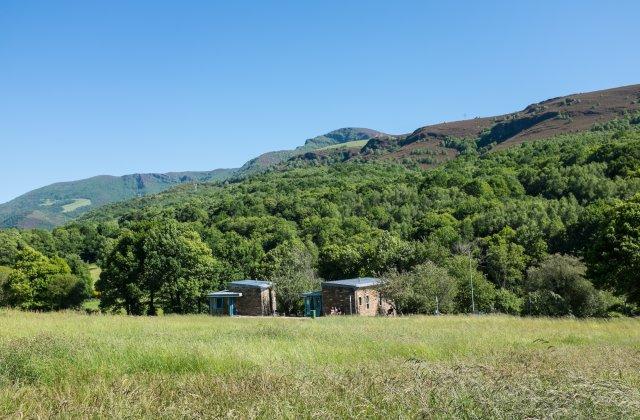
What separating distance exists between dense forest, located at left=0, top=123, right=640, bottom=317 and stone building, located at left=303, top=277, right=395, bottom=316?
289cm

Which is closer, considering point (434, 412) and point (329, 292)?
point (434, 412)

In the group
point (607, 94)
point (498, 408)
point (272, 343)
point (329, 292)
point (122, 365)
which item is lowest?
point (329, 292)

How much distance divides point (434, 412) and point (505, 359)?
16.0 ft

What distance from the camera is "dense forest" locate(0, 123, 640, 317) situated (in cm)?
3953

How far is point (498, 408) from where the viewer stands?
147 inches

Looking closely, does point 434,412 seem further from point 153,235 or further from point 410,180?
point 410,180

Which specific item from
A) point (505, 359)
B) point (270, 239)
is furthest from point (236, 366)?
point (270, 239)

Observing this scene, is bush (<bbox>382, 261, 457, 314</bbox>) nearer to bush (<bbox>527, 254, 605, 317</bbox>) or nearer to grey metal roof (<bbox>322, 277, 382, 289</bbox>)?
grey metal roof (<bbox>322, 277, 382, 289</bbox>)

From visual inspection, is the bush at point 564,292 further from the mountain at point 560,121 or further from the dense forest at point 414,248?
the mountain at point 560,121

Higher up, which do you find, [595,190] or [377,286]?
[595,190]

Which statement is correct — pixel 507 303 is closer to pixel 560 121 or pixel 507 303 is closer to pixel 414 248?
pixel 414 248

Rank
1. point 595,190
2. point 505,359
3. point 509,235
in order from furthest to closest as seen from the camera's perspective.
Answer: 1. point 595,190
2. point 509,235
3. point 505,359

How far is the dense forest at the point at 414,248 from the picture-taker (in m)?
39.5

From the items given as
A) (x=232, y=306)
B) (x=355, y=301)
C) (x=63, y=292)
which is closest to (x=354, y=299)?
(x=355, y=301)
